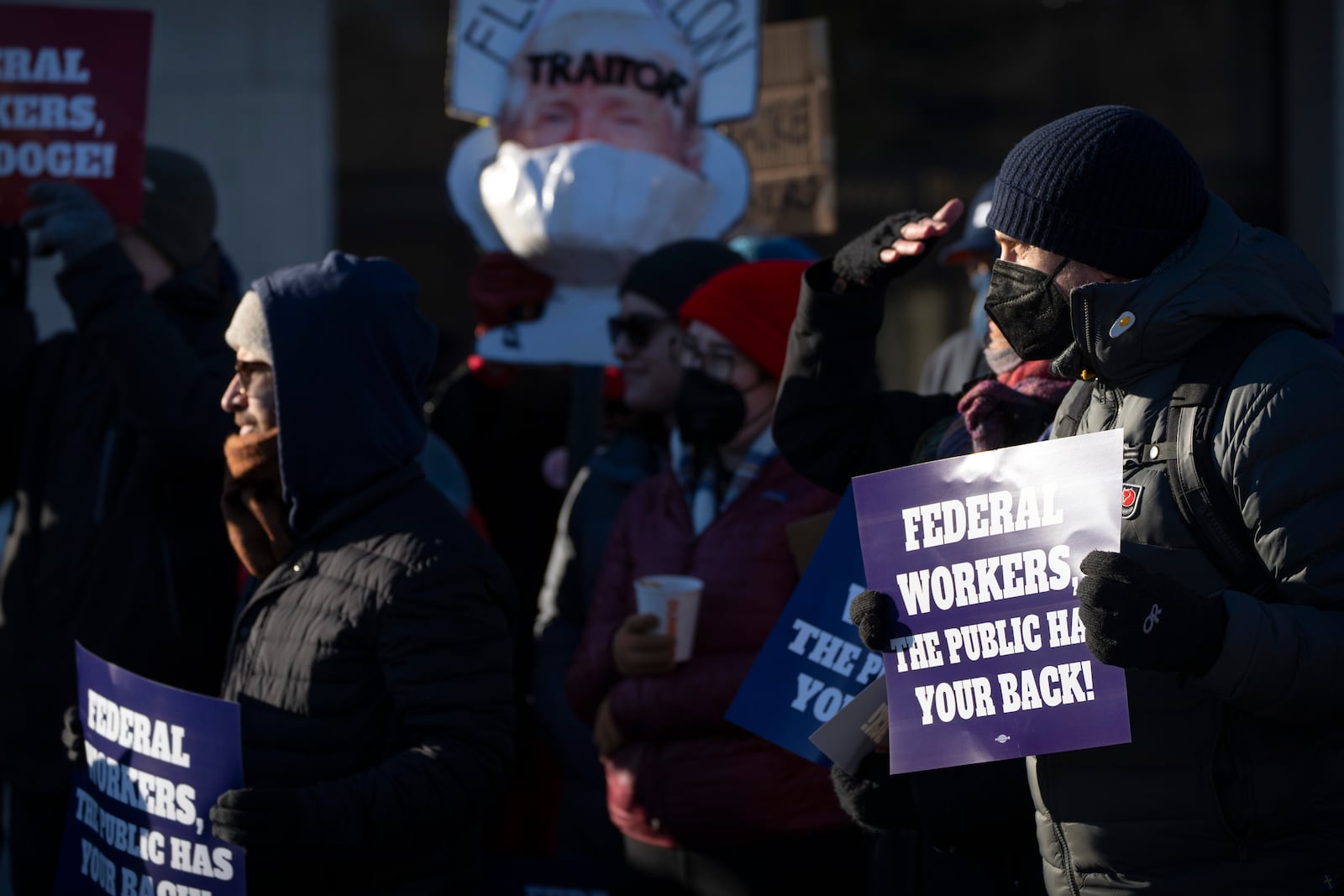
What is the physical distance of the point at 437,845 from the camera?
247 centimetres

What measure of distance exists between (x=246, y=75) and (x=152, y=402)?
431 centimetres

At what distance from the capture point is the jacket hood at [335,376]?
2510 millimetres

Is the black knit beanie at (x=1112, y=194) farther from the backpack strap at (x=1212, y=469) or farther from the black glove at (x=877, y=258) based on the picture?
the black glove at (x=877, y=258)

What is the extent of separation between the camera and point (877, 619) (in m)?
2.04

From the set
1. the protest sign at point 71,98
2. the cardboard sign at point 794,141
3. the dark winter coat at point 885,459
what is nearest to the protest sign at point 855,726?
the dark winter coat at point 885,459

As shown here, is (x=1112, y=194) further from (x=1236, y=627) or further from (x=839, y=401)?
(x=839, y=401)

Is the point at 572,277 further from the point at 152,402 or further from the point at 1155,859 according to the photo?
the point at 1155,859

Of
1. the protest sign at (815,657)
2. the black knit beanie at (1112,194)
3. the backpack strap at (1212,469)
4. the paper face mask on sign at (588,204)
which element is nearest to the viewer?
the backpack strap at (1212,469)

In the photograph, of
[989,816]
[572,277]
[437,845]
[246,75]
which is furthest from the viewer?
[246,75]

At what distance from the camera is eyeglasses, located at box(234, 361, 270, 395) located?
2.59 meters

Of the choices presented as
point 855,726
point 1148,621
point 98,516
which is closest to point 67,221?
point 98,516

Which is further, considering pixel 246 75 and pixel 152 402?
pixel 246 75

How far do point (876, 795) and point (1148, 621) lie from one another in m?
0.87

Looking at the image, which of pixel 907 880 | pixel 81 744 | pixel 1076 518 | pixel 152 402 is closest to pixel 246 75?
pixel 152 402
